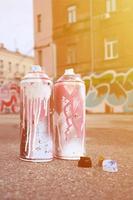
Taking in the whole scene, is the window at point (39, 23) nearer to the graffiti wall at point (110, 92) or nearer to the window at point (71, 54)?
the window at point (71, 54)

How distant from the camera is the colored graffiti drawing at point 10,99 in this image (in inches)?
936

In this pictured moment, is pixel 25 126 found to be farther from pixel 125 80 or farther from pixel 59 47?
pixel 59 47

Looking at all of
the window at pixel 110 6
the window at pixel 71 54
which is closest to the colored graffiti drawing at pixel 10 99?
the window at pixel 71 54

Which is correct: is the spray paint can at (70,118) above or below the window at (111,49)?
below

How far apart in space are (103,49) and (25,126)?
16.3 metres

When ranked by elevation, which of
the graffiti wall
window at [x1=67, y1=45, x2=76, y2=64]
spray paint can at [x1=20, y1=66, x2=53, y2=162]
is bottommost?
spray paint can at [x1=20, y1=66, x2=53, y2=162]

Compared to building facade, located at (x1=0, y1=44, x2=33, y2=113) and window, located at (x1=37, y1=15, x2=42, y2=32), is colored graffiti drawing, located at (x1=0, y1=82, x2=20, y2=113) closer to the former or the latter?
building facade, located at (x1=0, y1=44, x2=33, y2=113)

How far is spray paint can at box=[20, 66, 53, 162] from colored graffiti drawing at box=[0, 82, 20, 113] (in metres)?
20.7

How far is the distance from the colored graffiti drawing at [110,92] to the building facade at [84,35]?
37cm

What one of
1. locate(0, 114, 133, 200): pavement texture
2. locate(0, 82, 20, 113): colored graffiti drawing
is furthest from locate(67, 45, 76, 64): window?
locate(0, 114, 133, 200): pavement texture

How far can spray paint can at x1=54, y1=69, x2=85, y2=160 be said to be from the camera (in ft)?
11.1

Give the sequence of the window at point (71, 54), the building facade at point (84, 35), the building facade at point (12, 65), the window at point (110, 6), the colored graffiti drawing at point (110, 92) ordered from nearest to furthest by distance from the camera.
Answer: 1. the colored graffiti drawing at point (110, 92)
2. the building facade at point (84, 35)
3. the window at point (110, 6)
4. the window at point (71, 54)
5. the building facade at point (12, 65)

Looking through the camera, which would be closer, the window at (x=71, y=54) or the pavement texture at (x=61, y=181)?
the pavement texture at (x=61, y=181)

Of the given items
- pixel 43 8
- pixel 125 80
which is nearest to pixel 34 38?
pixel 43 8
